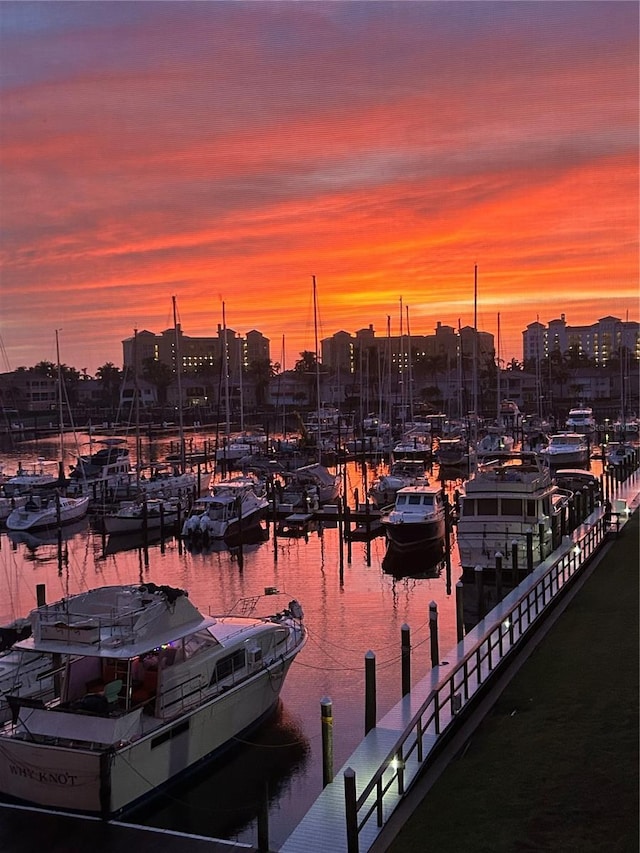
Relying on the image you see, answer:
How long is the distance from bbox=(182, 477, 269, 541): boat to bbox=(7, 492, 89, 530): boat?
8.47m

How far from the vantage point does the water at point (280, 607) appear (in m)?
16.0

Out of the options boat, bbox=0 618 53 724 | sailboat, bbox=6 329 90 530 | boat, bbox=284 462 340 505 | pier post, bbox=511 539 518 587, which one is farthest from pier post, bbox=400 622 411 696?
boat, bbox=284 462 340 505

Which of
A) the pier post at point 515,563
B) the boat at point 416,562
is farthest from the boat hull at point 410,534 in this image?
the pier post at point 515,563

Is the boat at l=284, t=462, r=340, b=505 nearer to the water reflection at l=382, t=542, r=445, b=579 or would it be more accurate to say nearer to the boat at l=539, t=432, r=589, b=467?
the water reflection at l=382, t=542, r=445, b=579

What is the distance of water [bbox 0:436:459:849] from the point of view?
16.0m

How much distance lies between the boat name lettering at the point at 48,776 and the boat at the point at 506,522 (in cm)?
1904

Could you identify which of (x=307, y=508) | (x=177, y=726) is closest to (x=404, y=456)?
(x=307, y=508)

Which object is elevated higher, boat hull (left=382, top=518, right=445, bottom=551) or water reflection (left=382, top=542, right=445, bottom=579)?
boat hull (left=382, top=518, right=445, bottom=551)

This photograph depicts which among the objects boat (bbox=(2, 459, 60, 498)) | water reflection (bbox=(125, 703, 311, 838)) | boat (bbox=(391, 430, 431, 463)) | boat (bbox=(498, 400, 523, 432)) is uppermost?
boat (bbox=(498, 400, 523, 432))

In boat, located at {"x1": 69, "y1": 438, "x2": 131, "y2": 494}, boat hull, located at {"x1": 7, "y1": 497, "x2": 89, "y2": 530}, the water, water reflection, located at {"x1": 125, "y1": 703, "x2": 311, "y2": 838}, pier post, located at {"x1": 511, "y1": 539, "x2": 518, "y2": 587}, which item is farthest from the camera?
boat, located at {"x1": 69, "y1": 438, "x2": 131, "y2": 494}

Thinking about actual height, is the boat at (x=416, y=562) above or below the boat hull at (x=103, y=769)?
below

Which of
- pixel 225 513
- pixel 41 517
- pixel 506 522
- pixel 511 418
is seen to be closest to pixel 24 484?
pixel 41 517

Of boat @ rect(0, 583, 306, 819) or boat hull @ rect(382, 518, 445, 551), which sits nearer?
boat @ rect(0, 583, 306, 819)

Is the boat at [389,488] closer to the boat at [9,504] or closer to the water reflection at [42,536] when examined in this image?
the water reflection at [42,536]
